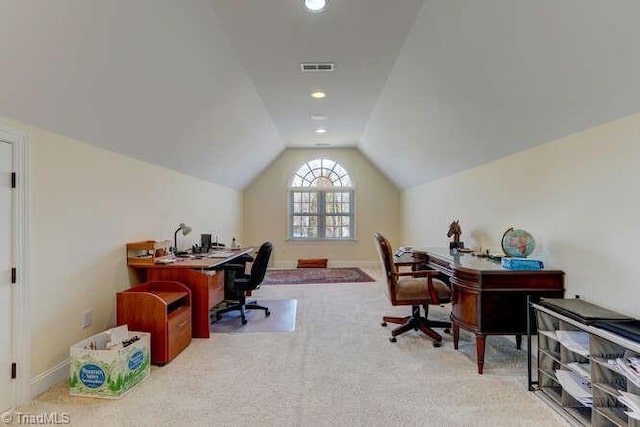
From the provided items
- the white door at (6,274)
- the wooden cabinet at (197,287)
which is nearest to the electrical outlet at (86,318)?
the white door at (6,274)

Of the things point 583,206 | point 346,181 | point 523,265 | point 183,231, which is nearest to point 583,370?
point 523,265

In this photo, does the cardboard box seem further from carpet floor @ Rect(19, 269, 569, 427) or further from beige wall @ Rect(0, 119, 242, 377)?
beige wall @ Rect(0, 119, 242, 377)

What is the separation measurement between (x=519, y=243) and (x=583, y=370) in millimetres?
1241

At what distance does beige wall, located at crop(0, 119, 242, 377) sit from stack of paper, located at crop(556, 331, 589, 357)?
3.36m

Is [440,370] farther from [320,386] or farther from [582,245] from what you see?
[582,245]

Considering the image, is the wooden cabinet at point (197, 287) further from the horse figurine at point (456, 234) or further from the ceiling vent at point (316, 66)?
the horse figurine at point (456, 234)

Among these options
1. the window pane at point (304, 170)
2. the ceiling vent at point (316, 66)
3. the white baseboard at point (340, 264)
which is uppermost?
the ceiling vent at point (316, 66)

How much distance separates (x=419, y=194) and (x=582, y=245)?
446 centimetres

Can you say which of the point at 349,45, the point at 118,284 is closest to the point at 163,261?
the point at 118,284

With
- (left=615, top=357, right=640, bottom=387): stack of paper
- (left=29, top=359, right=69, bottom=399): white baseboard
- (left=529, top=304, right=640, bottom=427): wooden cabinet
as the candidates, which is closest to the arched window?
(left=29, top=359, right=69, bottom=399): white baseboard

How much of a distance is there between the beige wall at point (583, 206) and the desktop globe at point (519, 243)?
0.13m

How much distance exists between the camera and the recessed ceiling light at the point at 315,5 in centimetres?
261

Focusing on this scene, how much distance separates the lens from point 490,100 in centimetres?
302

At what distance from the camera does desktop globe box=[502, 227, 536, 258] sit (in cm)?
304
